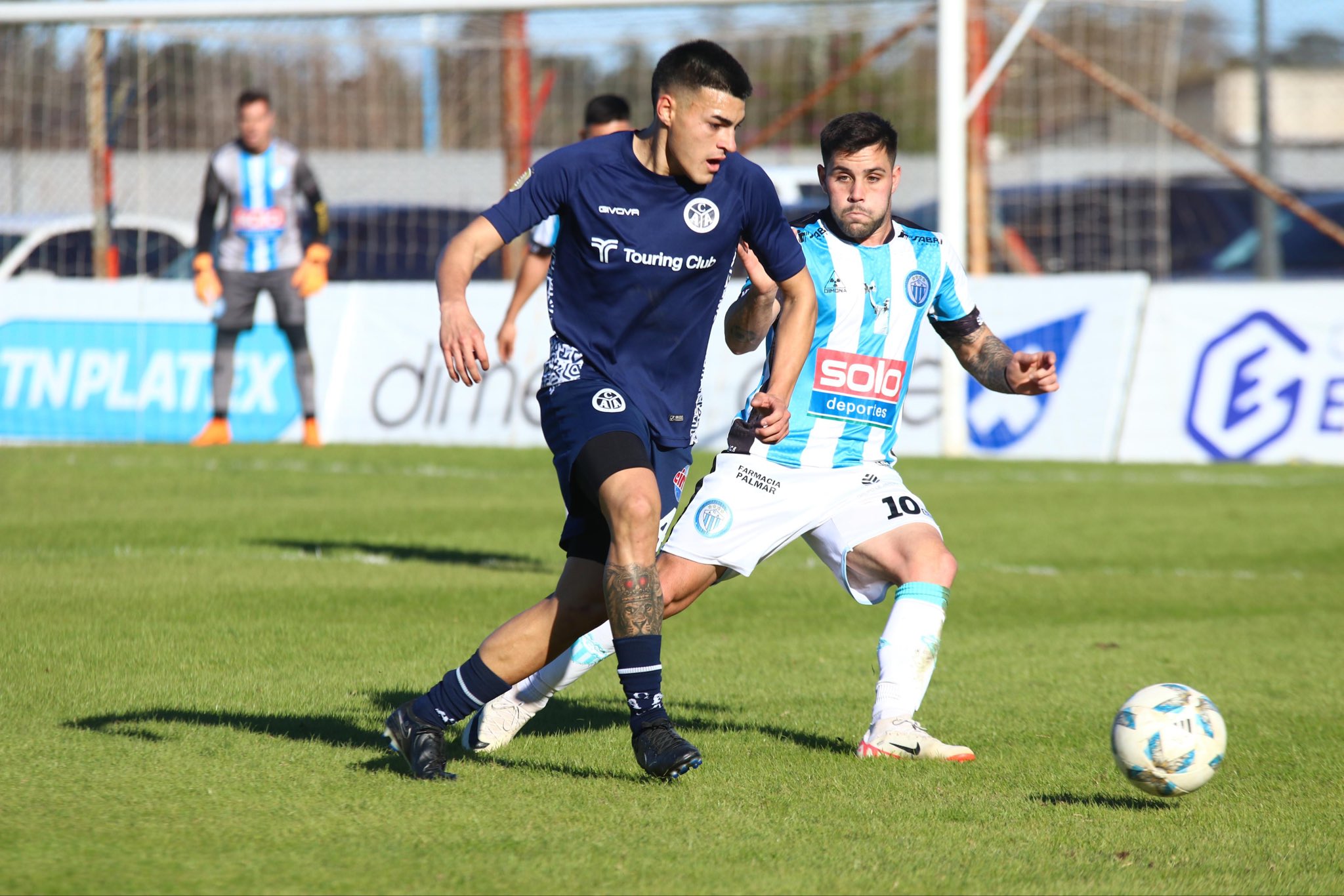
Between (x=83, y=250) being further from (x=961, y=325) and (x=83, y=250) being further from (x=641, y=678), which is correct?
(x=641, y=678)

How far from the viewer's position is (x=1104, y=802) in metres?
4.67

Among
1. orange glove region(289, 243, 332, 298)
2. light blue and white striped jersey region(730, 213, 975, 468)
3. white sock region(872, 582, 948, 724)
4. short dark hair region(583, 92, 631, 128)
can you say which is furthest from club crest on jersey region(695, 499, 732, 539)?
orange glove region(289, 243, 332, 298)

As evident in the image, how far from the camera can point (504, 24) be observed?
18.7 metres

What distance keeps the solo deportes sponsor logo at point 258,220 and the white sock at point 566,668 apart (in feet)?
35.0

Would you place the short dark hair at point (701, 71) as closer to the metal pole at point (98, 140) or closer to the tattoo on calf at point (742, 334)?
the tattoo on calf at point (742, 334)

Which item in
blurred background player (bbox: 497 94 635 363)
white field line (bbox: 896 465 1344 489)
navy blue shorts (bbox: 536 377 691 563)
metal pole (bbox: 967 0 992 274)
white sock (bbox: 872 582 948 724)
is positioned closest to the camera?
navy blue shorts (bbox: 536 377 691 563)

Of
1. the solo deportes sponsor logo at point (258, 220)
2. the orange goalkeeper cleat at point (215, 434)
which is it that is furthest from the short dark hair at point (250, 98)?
the orange goalkeeper cleat at point (215, 434)

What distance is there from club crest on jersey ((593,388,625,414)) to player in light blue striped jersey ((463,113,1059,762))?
1.84 ft

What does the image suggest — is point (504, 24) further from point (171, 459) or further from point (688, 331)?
point (688, 331)

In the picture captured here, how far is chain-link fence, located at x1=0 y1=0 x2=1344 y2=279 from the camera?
17.8 m

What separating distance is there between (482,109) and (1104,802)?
16.5 metres

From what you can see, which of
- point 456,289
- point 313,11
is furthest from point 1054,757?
point 313,11

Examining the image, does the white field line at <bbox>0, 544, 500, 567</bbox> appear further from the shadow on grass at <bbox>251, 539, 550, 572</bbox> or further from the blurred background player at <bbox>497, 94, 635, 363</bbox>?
the blurred background player at <bbox>497, 94, 635, 363</bbox>

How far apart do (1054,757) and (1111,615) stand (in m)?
3.09
